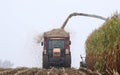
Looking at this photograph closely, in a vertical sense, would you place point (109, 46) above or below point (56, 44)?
below

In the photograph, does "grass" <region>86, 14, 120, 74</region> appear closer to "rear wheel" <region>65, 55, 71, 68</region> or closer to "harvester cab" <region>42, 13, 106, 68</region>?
"rear wheel" <region>65, 55, 71, 68</region>

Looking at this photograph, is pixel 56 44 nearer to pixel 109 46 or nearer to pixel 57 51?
pixel 57 51

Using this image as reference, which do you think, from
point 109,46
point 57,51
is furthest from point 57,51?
point 109,46

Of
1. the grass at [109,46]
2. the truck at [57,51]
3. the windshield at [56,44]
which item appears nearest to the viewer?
the grass at [109,46]

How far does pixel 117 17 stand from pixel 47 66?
11206 millimetres

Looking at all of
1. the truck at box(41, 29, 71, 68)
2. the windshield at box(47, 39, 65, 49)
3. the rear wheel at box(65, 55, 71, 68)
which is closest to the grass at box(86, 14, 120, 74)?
the rear wheel at box(65, 55, 71, 68)

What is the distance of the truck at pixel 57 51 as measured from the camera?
2639 centimetres

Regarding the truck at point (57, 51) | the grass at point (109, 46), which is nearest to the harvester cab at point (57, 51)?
the truck at point (57, 51)

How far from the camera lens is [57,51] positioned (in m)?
26.3

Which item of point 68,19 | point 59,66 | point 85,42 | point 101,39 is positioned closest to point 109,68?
point 101,39

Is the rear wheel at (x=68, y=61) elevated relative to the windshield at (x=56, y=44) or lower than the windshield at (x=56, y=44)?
lower

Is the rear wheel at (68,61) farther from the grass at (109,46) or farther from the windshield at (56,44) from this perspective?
the grass at (109,46)

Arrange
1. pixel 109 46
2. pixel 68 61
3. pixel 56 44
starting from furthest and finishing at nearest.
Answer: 1. pixel 56 44
2. pixel 68 61
3. pixel 109 46

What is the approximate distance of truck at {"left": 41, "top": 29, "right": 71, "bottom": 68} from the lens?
26.4 m
